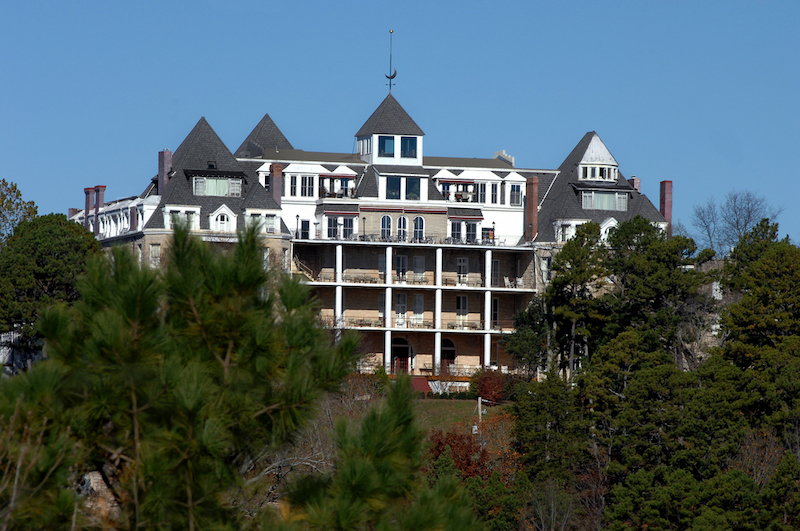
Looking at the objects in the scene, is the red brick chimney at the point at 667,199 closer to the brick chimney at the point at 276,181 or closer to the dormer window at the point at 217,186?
the brick chimney at the point at 276,181

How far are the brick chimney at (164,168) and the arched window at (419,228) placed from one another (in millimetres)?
17130

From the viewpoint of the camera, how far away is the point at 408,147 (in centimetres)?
7994

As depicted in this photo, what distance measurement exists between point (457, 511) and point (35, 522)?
15.7 feet

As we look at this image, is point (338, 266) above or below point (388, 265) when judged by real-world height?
below

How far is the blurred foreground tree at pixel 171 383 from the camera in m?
12.0

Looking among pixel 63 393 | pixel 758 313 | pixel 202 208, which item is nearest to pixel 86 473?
pixel 63 393

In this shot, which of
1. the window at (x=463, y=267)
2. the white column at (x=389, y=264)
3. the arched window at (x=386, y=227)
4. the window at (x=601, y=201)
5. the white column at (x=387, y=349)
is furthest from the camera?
the window at (x=463, y=267)

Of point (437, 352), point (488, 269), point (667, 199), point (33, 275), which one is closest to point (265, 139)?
point (488, 269)

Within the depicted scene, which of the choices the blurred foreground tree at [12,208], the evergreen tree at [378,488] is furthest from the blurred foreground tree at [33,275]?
the evergreen tree at [378,488]

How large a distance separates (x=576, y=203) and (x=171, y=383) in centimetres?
6722

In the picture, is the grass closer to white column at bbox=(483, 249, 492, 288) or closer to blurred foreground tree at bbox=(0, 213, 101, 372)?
white column at bbox=(483, 249, 492, 288)

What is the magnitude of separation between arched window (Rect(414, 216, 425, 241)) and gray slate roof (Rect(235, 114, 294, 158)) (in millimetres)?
13079

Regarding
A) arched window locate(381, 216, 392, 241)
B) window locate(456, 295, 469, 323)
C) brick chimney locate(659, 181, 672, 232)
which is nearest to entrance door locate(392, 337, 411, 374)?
window locate(456, 295, 469, 323)

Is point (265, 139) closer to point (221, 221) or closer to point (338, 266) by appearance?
point (221, 221)
